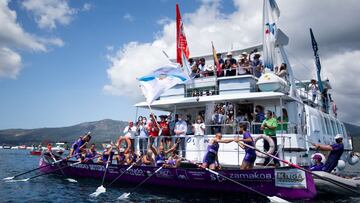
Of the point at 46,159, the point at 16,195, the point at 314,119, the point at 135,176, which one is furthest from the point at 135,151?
the point at 314,119

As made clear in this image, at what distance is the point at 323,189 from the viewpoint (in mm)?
12359

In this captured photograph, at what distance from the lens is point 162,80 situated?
17.0 m

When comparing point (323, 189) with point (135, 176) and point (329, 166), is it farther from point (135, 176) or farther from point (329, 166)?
point (135, 176)

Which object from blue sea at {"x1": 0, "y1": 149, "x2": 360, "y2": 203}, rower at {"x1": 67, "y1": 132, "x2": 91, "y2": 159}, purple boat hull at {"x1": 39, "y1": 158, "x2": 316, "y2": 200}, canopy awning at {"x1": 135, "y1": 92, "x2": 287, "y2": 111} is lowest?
blue sea at {"x1": 0, "y1": 149, "x2": 360, "y2": 203}

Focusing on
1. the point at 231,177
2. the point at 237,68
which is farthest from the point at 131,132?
the point at 231,177

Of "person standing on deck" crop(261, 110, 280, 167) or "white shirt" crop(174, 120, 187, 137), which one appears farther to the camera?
"white shirt" crop(174, 120, 187, 137)

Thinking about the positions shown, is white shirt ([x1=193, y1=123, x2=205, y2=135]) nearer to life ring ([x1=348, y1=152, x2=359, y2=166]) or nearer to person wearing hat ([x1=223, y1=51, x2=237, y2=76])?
person wearing hat ([x1=223, y1=51, x2=237, y2=76])

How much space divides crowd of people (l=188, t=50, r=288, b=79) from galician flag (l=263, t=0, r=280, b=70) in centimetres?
72

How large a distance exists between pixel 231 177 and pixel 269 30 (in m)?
7.68

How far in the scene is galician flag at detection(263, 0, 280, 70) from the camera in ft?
51.6

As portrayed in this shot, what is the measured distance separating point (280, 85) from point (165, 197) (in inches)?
274

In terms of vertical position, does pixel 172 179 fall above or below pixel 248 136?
below

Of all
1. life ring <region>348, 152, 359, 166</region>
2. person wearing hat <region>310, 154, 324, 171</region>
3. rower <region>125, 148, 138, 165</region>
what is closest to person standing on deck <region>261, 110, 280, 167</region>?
person wearing hat <region>310, 154, 324, 171</region>

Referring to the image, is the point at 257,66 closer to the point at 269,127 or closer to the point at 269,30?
the point at 269,30
